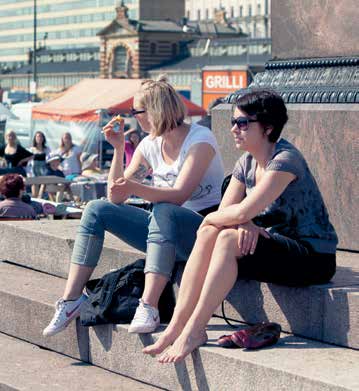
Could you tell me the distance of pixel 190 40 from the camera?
9769 centimetres

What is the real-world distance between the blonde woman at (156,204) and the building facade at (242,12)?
337ft

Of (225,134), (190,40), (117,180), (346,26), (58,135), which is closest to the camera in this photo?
(117,180)

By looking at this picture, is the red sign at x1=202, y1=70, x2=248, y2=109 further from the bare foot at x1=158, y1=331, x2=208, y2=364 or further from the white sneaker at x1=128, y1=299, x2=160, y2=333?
the bare foot at x1=158, y1=331, x2=208, y2=364

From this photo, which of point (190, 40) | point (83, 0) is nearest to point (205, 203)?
point (190, 40)

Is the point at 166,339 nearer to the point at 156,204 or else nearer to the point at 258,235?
the point at 258,235

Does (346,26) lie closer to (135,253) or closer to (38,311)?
(135,253)

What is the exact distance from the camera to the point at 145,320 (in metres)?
4.57

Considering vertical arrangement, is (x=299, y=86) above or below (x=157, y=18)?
below

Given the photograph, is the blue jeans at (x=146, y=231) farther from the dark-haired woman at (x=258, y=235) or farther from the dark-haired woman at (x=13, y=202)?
the dark-haired woman at (x=13, y=202)

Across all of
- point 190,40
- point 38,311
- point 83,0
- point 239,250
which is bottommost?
point 38,311

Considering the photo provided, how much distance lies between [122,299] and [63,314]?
1.02 ft

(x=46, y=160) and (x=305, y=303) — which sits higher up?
(x=46, y=160)

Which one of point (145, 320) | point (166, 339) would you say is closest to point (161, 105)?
point (145, 320)

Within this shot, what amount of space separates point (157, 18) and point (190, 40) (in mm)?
16632
